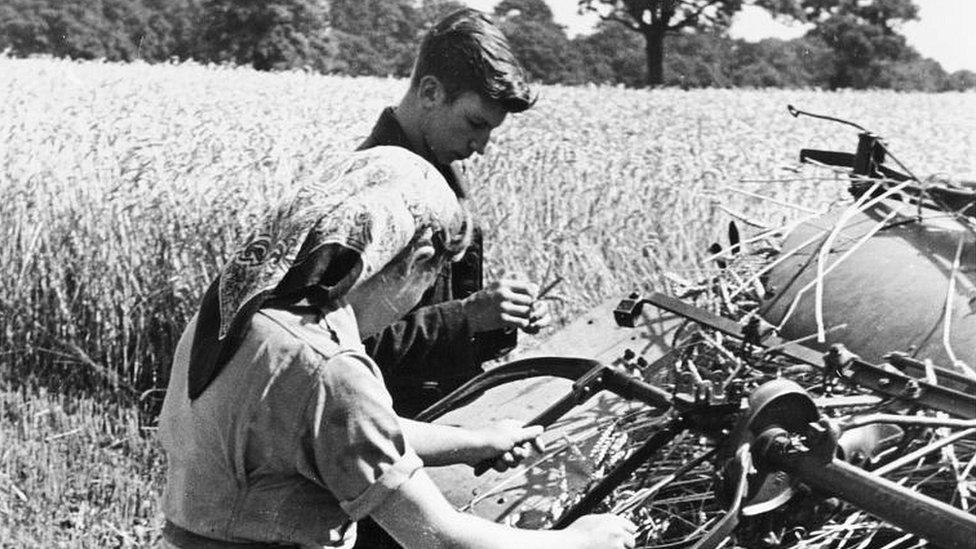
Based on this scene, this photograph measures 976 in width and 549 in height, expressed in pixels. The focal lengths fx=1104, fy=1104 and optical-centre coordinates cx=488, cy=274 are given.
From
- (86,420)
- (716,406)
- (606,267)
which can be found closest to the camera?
(716,406)

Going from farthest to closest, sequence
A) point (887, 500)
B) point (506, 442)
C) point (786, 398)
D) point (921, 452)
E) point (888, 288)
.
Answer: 1. point (888, 288)
2. point (506, 442)
3. point (921, 452)
4. point (786, 398)
5. point (887, 500)

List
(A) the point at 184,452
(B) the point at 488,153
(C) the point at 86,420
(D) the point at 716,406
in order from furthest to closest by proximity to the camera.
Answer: (B) the point at 488,153
(C) the point at 86,420
(D) the point at 716,406
(A) the point at 184,452

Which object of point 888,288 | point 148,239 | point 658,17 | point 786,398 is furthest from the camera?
point 658,17

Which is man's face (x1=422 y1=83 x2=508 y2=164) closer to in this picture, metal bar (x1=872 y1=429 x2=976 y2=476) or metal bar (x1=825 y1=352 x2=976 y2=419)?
metal bar (x1=825 y1=352 x2=976 y2=419)

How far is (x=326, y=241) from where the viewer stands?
5.67 feet

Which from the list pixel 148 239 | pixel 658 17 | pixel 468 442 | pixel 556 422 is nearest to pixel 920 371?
pixel 556 422

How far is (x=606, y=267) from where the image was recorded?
6.39 metres

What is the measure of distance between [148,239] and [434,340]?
3963 millimetres

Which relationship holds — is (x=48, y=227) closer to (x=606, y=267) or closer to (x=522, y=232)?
(x=522, y=232)

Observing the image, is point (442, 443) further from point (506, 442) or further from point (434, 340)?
point (434, 340)

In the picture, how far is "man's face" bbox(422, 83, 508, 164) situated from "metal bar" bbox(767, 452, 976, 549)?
1266 millimetres

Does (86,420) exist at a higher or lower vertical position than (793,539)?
lower

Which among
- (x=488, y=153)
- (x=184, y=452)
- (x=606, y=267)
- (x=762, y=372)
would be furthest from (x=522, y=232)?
(x=184, y=452)

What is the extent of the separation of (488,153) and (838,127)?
6.44 meters
